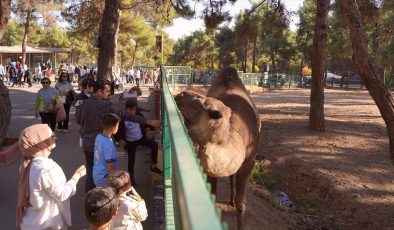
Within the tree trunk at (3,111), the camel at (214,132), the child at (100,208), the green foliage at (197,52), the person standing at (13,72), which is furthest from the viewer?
the green foliage at (197,52)

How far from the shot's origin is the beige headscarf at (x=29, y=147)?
3732mm

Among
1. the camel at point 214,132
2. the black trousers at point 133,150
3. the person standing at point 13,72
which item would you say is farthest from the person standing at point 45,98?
the person standing at point 13,72

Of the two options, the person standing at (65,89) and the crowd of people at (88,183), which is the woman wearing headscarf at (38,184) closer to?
the crowd of people at (88,183)

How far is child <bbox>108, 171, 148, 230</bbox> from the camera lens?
4047 millimetres

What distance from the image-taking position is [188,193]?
53.8 inches

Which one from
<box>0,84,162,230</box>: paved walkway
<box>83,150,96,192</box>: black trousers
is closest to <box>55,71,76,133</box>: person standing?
<box>0,84,162,230</box>: paved walkway

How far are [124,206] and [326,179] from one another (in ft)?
25.0

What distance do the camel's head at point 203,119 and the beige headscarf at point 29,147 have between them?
1518mm

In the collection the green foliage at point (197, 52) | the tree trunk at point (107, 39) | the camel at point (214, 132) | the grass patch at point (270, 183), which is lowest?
the grass patch at point (270, 183)

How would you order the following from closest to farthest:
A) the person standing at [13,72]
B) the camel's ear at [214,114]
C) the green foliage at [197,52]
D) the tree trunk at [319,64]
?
1. the camel's ear at [214,114]
2. the tree trunk at [319,64]
3. the person standing at [13,72]
4. the green foliage at [197,52]

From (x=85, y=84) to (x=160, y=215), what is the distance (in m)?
4.01

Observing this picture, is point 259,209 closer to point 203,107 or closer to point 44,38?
point 203,107

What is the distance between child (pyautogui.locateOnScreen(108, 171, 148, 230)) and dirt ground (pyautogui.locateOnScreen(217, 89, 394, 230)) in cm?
345

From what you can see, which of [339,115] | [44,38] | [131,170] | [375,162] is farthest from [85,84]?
[44,38]
